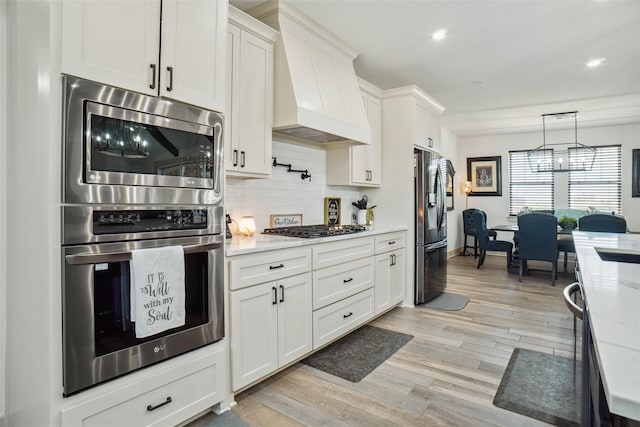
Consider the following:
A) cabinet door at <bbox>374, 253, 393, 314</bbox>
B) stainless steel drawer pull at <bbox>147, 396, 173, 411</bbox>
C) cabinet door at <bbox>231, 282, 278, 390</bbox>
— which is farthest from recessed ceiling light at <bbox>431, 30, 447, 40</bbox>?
stainless steel drawer pull at <bbox>147, 396, 173, 411</bbox>

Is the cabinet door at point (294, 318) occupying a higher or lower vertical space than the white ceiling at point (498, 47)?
lower

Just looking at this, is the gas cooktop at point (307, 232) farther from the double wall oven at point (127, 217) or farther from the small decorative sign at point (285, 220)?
the double wall oven at point (127, 217)

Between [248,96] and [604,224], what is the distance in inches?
207

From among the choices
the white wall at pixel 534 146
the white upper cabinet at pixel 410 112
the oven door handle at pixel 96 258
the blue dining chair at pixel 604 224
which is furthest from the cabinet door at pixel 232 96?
the white wall at pixel 534 146

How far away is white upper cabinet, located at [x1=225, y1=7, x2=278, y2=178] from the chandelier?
5.04 metres

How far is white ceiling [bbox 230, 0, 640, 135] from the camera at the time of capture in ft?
9.04

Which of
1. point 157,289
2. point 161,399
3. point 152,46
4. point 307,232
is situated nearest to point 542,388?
point 307,232

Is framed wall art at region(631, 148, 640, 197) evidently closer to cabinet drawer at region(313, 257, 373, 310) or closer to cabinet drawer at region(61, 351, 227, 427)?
cabinet drawer at region(313, 257, 373, 310)

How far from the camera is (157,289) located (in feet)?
5.53

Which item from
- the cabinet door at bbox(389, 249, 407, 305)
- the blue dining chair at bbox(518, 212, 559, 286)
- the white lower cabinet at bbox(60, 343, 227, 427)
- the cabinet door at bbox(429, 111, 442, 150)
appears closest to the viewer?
the white lower cabinet at bbox(60, 343, 227, 427)

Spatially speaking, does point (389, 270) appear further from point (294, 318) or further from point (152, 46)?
point (152, 46)

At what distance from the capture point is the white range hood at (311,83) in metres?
2.72

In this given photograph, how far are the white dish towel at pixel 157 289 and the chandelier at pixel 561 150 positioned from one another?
5.98 metres

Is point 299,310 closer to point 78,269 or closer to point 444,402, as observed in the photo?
point 444,402
